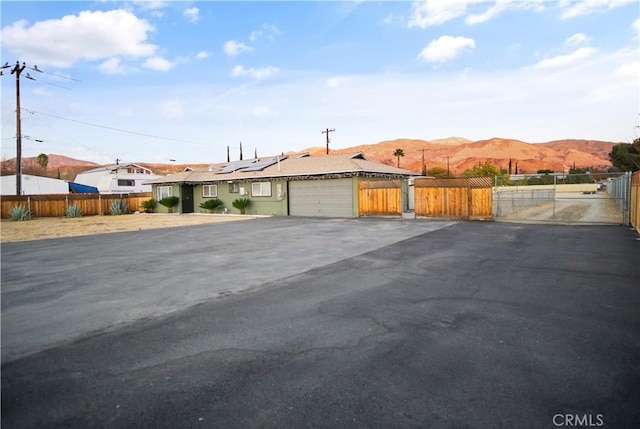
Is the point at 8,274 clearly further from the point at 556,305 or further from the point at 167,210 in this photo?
the point at 167,210

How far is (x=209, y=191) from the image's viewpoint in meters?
30.3

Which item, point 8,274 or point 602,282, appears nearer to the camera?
point 602,282

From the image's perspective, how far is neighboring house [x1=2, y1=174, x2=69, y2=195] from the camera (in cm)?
4703

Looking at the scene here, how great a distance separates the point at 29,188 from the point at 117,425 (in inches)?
2262

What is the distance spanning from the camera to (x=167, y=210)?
31969 millimetres

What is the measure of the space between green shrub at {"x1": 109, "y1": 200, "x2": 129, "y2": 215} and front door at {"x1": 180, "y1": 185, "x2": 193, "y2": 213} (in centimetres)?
528

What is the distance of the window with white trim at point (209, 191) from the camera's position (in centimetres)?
2977

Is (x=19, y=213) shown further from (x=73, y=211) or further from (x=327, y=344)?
(x=327, y=344)

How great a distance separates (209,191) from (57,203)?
11.3 meters

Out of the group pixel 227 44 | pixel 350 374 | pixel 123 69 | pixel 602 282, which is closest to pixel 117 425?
pixel 350 374

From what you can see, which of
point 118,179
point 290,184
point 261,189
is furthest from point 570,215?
point 118,179

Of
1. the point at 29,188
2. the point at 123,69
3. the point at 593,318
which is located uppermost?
the point at 123,69

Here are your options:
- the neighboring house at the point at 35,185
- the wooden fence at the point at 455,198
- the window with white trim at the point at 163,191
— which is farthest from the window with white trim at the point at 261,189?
the neighboring house at the point at 35,185

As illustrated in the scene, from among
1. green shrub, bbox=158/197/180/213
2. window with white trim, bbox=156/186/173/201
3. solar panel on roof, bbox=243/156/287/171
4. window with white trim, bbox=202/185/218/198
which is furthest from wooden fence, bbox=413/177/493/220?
window with white trim, bbox=156/186/173/201
